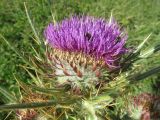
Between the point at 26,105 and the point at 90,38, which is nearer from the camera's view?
the point at 26,105

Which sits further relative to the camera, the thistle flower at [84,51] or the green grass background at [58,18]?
the green grass background at [58,18]

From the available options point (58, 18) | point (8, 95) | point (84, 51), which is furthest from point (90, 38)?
point (58, 18)

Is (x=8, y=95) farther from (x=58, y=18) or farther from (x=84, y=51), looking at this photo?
(x=58, y=18)

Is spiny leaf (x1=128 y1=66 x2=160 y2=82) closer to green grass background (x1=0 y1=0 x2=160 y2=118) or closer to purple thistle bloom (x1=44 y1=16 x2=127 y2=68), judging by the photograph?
purple thistle bloom (x1=44 y1=16 x2=127 y2=68)

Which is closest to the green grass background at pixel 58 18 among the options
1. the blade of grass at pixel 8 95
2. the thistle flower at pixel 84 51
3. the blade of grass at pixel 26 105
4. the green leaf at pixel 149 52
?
the green leaf at pixel 149 52

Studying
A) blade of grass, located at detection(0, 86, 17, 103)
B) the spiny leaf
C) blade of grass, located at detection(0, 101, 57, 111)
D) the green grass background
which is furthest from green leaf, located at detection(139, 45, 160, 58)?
the green grass background

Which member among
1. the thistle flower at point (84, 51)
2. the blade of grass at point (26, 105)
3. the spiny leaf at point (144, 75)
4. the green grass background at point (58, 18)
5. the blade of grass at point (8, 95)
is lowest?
the blade of grass at point (26, 105)

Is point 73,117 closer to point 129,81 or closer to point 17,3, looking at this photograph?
point 129,81

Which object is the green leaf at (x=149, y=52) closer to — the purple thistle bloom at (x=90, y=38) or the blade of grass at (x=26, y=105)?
the purple thistle bloom at (x=90, y=38)
